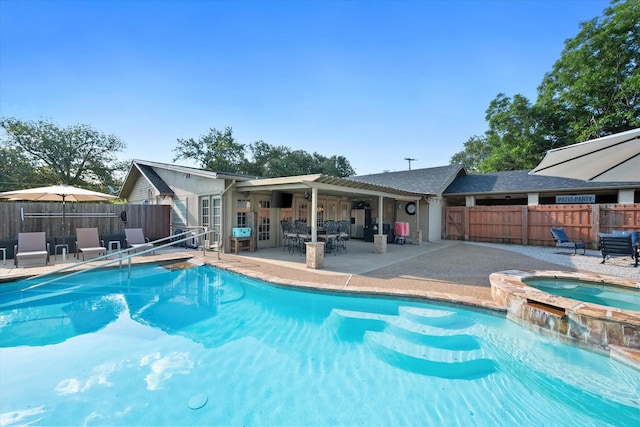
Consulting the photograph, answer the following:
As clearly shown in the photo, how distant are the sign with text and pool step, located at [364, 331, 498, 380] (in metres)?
14.3

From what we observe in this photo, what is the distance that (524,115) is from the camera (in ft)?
67.3

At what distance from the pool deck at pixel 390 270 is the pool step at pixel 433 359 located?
155 cm

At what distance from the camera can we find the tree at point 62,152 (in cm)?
2217

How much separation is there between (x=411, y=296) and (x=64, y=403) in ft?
18.1

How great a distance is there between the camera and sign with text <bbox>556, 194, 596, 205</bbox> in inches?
528

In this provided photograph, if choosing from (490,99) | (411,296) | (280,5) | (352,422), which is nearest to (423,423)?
(352,422)

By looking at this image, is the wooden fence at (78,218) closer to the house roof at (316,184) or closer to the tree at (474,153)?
the house roof at (316,184)

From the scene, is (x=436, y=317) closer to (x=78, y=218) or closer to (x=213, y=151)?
(x=78, y=218)

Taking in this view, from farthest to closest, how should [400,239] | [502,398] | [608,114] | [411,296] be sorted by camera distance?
[608,114], [400,239], [411,296], [502,398]

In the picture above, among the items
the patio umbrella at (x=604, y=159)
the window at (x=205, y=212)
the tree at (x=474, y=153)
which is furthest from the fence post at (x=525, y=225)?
the tree at (x=474, y=153)

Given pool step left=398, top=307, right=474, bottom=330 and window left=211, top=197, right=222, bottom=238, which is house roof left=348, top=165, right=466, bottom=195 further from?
pool step left=398, top=307, right=474, bottom=330

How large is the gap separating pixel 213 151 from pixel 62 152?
12.5m

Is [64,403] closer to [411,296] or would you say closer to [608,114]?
[411,296]

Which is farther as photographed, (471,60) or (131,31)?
(471,60)
